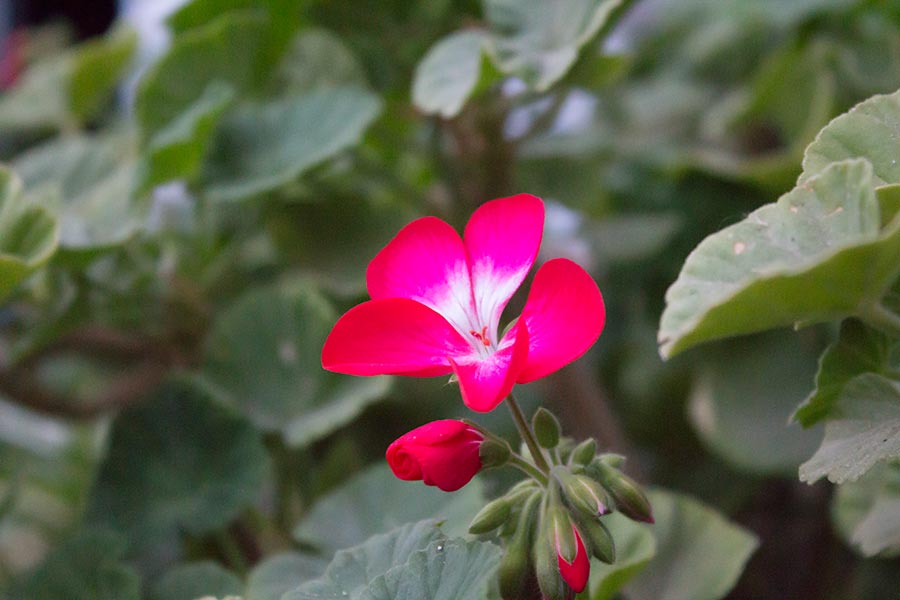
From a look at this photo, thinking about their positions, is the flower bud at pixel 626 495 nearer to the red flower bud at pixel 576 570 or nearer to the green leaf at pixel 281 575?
the red flower bud at pixel 576 570

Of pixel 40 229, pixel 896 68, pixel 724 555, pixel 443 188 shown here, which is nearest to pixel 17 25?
pixel 443 188

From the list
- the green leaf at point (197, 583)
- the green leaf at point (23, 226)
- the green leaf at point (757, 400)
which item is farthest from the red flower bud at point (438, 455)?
the green leaf at point (757, 400)

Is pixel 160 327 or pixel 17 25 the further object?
pixel 17 25

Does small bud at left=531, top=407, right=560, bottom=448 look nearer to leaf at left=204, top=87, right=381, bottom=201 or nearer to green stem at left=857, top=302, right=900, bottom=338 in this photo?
green stem at left=857, top=302, right=900, bottom=338

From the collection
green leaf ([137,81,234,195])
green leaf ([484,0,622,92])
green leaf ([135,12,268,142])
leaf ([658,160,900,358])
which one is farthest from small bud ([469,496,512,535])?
green leaf ([135,12,268,142])

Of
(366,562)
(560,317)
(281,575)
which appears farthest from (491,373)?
(281,575)

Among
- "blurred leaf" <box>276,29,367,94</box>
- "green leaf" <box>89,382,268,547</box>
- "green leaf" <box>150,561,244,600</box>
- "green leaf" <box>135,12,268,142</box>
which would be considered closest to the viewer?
"green leaf" <box>150,561,244,600</box>

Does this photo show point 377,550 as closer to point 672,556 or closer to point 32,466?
point 672,556

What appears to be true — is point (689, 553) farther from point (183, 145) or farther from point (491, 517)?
point (183, 145)
